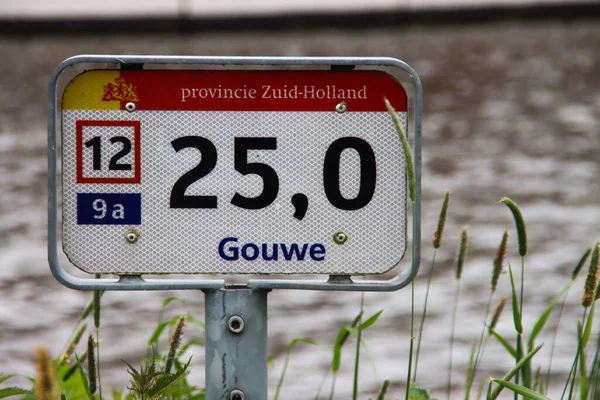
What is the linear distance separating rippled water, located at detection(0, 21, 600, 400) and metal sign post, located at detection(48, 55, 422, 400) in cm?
174

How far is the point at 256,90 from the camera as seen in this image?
1299 mm

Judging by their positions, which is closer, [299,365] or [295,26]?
[299,365]

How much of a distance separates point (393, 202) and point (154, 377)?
1.35 feet

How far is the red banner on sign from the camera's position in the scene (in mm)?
1289

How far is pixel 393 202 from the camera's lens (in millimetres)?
1311

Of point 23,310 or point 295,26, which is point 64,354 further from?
point 295,26

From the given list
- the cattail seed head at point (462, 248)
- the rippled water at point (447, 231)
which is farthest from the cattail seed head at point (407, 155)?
the rippled water at point (447, 231)

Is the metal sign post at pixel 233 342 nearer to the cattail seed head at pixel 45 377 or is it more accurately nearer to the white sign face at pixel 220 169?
the white sign face at pixel 220 169

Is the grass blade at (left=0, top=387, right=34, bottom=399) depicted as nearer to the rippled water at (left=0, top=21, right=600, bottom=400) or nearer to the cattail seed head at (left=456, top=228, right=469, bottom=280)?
the cattail seed head at (left=456, top=228, right=469, bottom=280)

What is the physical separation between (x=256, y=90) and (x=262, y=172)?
0.11 m

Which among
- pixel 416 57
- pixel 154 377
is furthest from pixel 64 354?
pixel 416 57

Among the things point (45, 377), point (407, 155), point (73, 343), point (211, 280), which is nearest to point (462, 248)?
point (407, 155)

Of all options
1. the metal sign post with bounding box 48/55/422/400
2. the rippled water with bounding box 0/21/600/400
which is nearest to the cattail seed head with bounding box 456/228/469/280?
the metal sign post with bounding box 48/55/422/400

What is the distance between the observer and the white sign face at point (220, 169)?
129 centimetres
